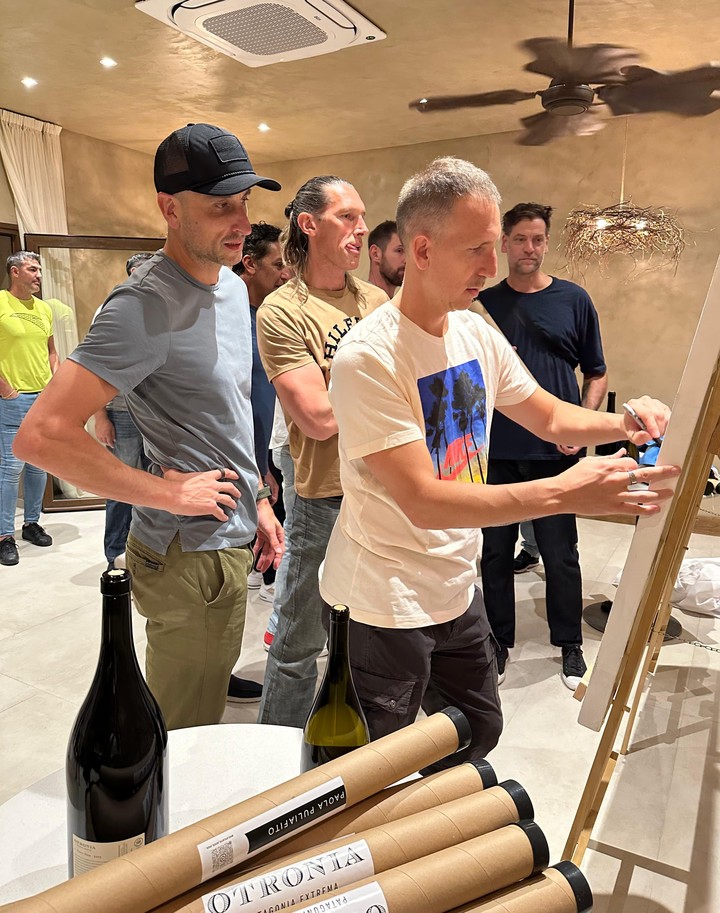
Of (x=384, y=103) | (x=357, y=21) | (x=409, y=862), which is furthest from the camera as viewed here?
(x=384, y=103)

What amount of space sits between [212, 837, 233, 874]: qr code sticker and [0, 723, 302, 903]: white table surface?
0.37 meters

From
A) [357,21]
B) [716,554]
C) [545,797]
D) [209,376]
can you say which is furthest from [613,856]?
[357,21]

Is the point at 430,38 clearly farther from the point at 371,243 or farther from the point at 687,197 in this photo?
the point at 687,197

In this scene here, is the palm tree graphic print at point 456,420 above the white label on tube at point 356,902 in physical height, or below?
above

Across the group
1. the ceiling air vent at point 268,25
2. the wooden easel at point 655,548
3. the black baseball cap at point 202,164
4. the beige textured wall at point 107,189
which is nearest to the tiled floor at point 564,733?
the wooden easel at point 655,548

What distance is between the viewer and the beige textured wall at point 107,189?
6.72 metres

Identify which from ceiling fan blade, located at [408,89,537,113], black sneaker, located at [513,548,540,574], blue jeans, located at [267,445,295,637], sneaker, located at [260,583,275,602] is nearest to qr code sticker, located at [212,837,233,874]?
blue jeans, located at [267,445,295,637]

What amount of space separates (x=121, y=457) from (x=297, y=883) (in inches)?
125

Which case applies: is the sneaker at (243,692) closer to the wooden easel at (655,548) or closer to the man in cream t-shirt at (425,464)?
the man in cream t-shirt at (425,464)

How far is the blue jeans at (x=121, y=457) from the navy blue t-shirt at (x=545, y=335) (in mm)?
1559

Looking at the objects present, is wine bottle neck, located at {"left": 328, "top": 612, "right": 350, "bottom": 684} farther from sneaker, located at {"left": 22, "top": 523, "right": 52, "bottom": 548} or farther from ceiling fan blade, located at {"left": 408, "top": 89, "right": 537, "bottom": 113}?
sneaker, located at {"left": 22, "top": 523, "right": 52, "bottom": 548}

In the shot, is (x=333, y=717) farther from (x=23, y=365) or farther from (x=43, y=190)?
(x=43, y=190)

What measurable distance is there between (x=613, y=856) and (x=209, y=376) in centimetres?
176

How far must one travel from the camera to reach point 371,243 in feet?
11.2
